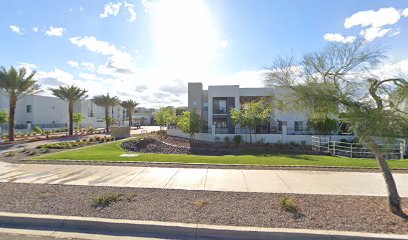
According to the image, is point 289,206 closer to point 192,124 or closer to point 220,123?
point 192,124

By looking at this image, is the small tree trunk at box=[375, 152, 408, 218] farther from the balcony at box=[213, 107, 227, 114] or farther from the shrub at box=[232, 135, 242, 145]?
the balcony at box=[213, 107, 227, 114]

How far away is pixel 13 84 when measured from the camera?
26.1 meters

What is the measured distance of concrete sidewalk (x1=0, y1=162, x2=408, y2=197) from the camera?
7.44 m

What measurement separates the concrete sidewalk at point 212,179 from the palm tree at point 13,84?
1945cm

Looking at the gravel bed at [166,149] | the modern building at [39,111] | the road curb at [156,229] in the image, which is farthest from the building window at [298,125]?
the modern building at [39,111]

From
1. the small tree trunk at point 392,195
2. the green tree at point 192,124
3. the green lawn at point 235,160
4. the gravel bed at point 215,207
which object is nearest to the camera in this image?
the gravel bed at point 215,207

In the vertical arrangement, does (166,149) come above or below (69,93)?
below

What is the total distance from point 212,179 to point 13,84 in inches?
1045

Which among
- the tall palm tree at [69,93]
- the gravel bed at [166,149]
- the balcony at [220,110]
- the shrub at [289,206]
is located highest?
the tall palm tree at [69,93]

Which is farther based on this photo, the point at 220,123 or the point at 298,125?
the point at 220,123

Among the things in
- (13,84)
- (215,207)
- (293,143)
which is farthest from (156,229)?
(13,84)

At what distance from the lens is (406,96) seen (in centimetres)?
525

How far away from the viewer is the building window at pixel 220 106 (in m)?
36.9

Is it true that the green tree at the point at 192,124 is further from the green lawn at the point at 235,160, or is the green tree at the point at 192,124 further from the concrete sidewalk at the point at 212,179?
the concrete sidewalk at the point at 212,179
